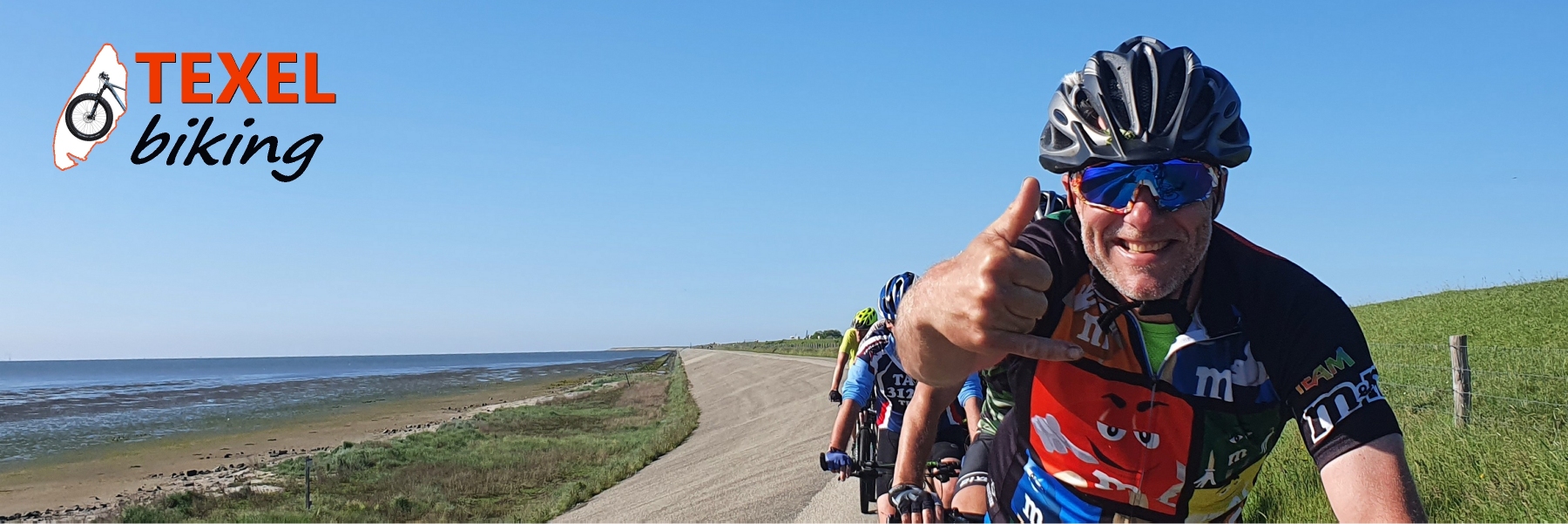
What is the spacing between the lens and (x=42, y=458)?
33281mm

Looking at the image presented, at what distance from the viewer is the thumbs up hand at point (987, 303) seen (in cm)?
183

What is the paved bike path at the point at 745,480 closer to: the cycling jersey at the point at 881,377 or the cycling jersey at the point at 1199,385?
the cycling jersey at the point at 881,377

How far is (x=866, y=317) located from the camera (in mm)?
7910

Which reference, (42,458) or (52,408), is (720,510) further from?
(52,408)

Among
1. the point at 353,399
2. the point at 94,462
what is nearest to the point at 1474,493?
the point at 94,462

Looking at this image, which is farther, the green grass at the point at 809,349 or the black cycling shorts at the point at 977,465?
the green grass at the point at 809,349

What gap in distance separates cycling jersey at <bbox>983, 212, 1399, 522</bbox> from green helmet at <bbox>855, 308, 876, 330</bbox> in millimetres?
5268

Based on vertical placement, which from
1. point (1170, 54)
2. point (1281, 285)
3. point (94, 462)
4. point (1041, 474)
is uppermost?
point (1170, 54)

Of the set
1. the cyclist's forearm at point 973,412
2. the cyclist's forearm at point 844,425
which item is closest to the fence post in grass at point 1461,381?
the cyclist's forearm at point 844,425

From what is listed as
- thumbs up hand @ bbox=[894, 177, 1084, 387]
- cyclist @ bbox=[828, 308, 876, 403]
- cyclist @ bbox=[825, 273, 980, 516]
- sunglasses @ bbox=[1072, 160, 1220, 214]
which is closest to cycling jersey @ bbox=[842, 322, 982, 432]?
cyclist @ bbox=[825, 273, 980, 516]

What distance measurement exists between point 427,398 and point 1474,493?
64.4m

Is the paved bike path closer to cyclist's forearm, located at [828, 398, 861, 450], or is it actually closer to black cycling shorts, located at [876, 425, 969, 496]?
black cycling shorts, located at [876, 425, 969, 496]

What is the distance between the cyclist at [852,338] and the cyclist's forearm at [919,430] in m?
3.94

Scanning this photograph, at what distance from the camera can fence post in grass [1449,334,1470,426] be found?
32.1ft
